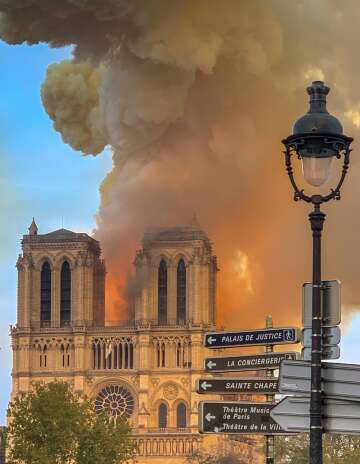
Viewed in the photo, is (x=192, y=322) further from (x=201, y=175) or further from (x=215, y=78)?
(x=215, y=78)

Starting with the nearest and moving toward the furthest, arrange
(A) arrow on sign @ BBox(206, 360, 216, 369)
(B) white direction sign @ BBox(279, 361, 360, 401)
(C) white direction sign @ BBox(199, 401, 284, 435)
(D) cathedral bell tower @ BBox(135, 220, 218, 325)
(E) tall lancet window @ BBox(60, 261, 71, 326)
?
(B) white direction sign @ BBox(279, 361, 360, 401) < (C) white direction sign @ BBox(199, 401, 284, 435) < (A) arrow on sign @ BBox(206, 360, 216, 369) < (D) cathedral bell tower @ BBox(135, 220, 218, 325) < (E) tall lancet window @ BBox(60, 261, 71, 326)

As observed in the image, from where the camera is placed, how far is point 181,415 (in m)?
146

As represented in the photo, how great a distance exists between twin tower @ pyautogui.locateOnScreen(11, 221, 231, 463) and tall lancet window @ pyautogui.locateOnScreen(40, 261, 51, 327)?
0.08m

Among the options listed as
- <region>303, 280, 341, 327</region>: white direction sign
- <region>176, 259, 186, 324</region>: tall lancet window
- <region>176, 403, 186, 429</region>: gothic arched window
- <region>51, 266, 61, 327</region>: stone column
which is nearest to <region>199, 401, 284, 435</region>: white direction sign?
<region>303, 280, 341, 327</region>: white direction sign

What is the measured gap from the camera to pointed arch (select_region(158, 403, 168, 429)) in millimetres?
145500

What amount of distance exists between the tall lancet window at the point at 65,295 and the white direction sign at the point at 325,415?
12425 centimetres

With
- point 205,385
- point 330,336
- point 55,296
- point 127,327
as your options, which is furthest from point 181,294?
point 330,336

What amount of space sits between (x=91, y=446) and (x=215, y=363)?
47.7 meters

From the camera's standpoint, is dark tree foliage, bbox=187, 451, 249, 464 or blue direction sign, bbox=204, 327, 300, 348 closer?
blue direction sign, bbox=204, 327, 300, 348

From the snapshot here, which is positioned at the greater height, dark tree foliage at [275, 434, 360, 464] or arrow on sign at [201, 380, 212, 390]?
dark tree foliage at [275, 434, 360, 464]

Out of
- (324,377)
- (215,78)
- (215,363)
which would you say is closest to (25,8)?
(215,78)

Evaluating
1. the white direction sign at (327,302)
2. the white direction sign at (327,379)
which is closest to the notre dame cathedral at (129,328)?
the white direction sign at (327,302)

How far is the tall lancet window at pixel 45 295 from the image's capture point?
148375 millimetres

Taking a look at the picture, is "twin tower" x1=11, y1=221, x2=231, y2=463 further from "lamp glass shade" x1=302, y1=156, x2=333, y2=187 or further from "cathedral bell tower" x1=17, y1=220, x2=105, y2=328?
"lamp glass shade" x1=302, y1=156, x2=333, y2=187
